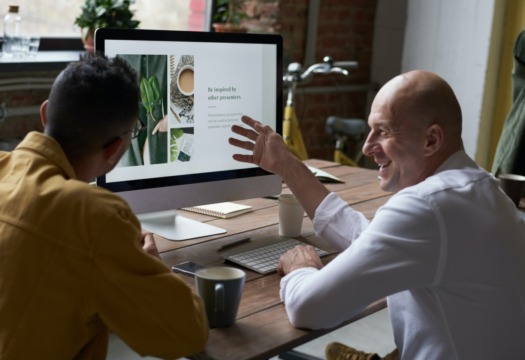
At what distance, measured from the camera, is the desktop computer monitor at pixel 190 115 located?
6.13ft

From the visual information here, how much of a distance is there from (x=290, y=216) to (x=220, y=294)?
65 centimetres

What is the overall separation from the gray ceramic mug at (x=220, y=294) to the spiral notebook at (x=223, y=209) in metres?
0.74

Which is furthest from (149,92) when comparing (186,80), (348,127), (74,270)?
(348,127)

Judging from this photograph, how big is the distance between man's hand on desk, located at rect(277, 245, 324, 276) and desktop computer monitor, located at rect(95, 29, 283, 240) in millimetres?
328

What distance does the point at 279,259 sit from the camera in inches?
70.5

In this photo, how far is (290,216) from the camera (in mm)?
2037

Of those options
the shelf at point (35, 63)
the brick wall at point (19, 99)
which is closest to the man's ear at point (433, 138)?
the shelf at point (35, 63)

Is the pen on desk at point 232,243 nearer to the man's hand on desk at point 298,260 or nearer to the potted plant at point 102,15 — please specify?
the man's hand on desk at point 298,260

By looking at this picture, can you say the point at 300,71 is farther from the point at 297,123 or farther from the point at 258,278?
the point at 258,278

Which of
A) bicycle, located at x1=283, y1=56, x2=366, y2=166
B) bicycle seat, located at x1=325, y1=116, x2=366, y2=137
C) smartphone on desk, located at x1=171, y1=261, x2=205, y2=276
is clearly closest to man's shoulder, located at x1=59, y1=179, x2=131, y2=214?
smartphone on desk, located at x1=171, y1=261, x2=205, y2=276

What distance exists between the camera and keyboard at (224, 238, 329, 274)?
1.78 metres

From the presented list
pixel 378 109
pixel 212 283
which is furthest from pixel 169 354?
pixel 378 109

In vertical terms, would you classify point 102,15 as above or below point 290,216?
above

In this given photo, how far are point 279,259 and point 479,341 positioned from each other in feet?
1.60
